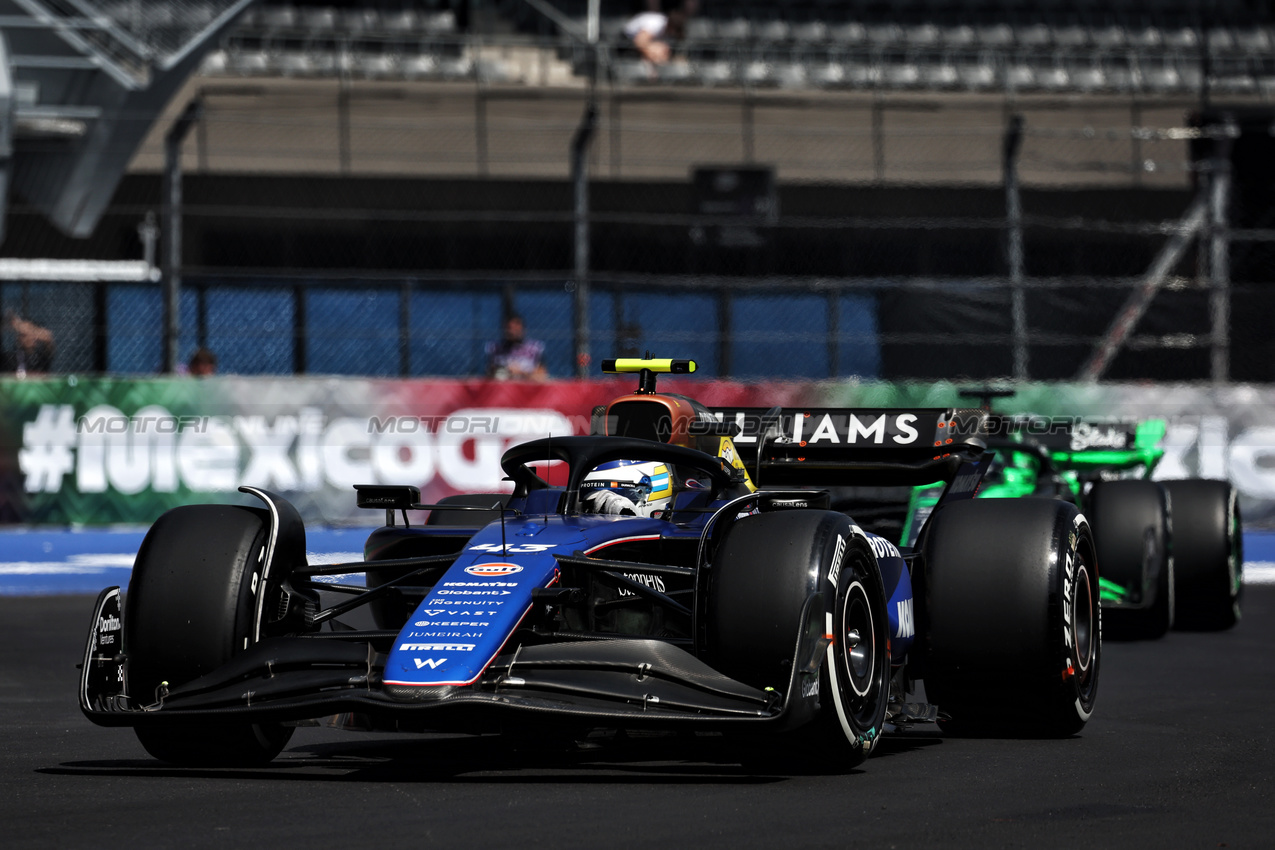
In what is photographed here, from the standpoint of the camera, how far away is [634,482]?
7.48 meters

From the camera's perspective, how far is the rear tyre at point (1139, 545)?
37.6ft

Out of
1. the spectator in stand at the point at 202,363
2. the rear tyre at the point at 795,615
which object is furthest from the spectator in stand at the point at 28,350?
the rear tyre at the point at 795,615

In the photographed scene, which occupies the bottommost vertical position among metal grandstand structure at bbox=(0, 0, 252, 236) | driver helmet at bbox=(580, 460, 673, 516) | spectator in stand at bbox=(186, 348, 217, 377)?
driver helmet at bbox=(580, 460, 673, 516)

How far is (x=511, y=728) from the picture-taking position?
18.8ft

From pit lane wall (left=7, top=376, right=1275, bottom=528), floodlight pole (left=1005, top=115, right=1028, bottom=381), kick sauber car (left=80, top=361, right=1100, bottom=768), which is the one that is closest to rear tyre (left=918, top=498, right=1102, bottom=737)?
kick sauber car (left=80, top=361, right=1100, bottom=768)

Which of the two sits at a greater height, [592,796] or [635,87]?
[635,87]

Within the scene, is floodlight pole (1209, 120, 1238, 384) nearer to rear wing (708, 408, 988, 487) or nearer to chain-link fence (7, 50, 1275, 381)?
chain-link fence (7, 50, 1275, 381)

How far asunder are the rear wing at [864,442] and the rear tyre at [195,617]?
271 centimetres

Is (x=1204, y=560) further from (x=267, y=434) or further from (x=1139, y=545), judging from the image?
(x=267, y=434)

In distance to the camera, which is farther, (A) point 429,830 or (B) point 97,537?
(B) point 97,537

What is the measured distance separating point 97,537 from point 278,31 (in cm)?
1011

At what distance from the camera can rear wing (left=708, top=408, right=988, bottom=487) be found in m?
8.45

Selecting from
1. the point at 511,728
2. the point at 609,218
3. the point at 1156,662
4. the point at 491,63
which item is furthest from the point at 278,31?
the point at 511,728

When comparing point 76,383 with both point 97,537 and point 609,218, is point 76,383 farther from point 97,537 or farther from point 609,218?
point 609,218
